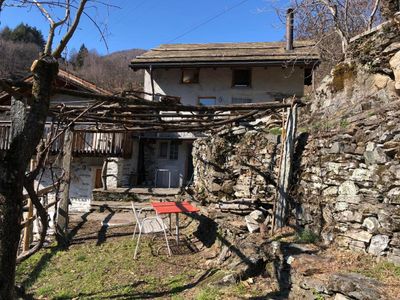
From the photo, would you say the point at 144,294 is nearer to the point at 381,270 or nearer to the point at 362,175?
the point at 381,270

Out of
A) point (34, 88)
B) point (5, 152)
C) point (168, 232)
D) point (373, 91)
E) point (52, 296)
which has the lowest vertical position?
point (52, 296)

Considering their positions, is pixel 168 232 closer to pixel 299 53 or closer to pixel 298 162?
pixel 298 162

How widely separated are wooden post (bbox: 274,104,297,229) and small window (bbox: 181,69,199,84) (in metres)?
12.2

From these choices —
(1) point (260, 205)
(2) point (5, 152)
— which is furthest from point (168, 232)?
(2) point (5, 152)

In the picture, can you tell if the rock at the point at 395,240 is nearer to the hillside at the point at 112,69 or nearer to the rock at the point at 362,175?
the rock at the point at 362,175

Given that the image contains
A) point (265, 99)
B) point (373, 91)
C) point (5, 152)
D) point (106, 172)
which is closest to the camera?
point (5, 152)

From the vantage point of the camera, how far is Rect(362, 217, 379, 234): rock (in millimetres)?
4781

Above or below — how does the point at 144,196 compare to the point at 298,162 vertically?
below

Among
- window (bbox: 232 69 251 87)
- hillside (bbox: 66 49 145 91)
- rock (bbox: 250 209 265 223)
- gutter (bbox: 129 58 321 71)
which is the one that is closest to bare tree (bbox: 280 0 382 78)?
gutter (bbox: 129 58 321 71)

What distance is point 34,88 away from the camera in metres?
2.99

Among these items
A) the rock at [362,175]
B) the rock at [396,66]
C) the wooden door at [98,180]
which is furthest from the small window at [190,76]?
the rock at [362,175]

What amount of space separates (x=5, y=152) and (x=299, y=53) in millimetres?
16375

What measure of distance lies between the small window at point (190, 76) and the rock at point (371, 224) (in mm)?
14973

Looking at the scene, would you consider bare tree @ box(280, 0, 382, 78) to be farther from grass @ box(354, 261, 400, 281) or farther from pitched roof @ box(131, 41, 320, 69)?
grass @ box(354, 261, 400, 281)
